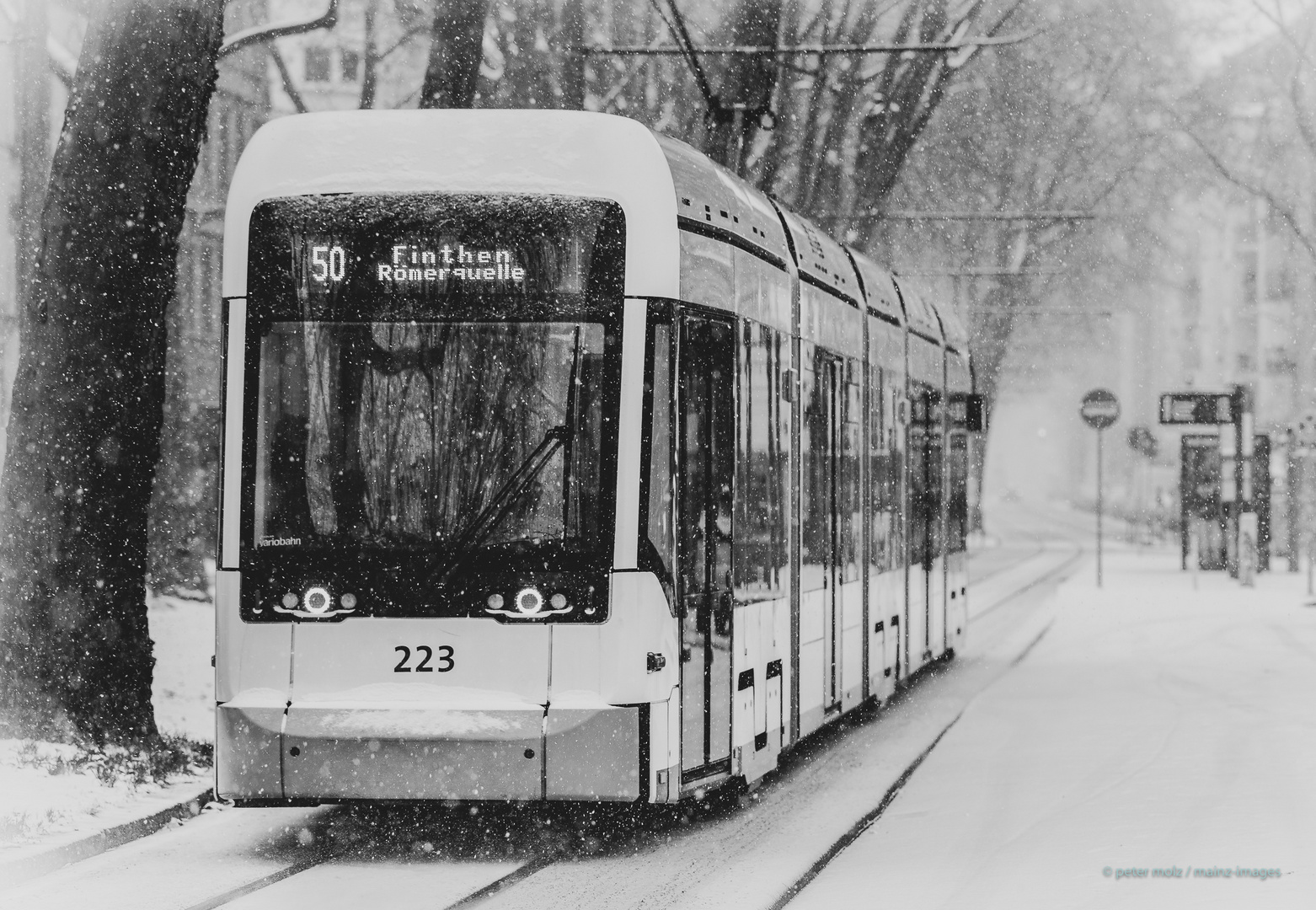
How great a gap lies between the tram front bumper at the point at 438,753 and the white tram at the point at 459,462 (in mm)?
10

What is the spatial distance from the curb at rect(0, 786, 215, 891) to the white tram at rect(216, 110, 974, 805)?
2.60 feet

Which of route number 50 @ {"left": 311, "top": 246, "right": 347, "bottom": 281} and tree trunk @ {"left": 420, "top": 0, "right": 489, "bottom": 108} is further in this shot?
tree trunk @ {"left": 420, "top": 0, "right": 489, "bottom": 108}

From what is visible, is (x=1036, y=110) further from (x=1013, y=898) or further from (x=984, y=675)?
(x=1013, y=898)

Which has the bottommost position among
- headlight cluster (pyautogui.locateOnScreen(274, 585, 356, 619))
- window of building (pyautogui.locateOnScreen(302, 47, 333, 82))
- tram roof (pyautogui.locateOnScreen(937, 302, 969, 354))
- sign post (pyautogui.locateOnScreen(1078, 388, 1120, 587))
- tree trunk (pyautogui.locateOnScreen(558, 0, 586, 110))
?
headlight cluster (pyautogui.locateOnScreen(274, 585, 356, 619))

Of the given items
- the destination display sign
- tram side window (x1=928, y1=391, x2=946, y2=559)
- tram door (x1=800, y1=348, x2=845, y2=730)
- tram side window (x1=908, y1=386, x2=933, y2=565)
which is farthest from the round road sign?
the destination display sign

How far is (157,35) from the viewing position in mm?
11352

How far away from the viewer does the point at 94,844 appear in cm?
938

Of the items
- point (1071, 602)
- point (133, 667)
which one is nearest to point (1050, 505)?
point (1071, 602)

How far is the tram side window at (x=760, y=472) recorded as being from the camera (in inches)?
401

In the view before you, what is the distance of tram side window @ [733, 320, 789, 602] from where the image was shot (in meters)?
10.2

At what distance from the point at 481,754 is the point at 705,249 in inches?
94.9

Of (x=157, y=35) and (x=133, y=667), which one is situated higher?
(x=157, y=35)

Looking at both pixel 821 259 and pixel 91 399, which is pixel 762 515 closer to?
pixel 821 259

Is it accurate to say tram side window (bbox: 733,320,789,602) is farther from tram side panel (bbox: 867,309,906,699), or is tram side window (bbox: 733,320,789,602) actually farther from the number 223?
tram side panel (bbox: 867,309,906,699)
